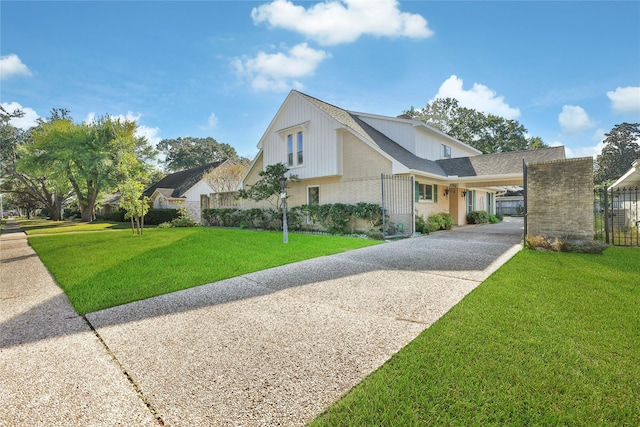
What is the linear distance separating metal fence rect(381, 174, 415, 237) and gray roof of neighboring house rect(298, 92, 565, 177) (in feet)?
3.05

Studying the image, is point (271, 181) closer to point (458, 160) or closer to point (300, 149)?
point (300, 149)

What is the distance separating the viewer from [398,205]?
43.5ft

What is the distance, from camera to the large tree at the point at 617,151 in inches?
1740

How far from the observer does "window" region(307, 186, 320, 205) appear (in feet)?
53.0

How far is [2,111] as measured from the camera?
32438 mm

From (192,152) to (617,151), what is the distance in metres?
71.3

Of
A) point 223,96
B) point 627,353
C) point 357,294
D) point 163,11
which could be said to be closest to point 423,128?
point 223,96

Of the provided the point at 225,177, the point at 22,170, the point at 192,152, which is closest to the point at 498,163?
the point at 225,177

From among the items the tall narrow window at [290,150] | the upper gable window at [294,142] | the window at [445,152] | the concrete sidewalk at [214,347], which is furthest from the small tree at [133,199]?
the window at [445,152]

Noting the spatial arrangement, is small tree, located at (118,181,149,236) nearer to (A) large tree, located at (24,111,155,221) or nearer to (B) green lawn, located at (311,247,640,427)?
(A) large tree, located at (24,111,155,221)

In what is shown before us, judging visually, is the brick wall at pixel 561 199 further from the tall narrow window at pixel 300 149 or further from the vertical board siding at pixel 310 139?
the tall narrow window at pixel 300 149

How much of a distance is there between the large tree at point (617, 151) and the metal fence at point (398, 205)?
1930 inches

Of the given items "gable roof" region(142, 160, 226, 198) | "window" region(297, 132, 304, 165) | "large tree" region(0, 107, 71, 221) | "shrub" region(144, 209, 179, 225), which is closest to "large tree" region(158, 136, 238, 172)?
"gable roof" region(142, 160, 226, 198)

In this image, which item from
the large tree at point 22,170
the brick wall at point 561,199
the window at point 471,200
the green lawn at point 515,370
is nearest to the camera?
the green lawn at point 515,370
